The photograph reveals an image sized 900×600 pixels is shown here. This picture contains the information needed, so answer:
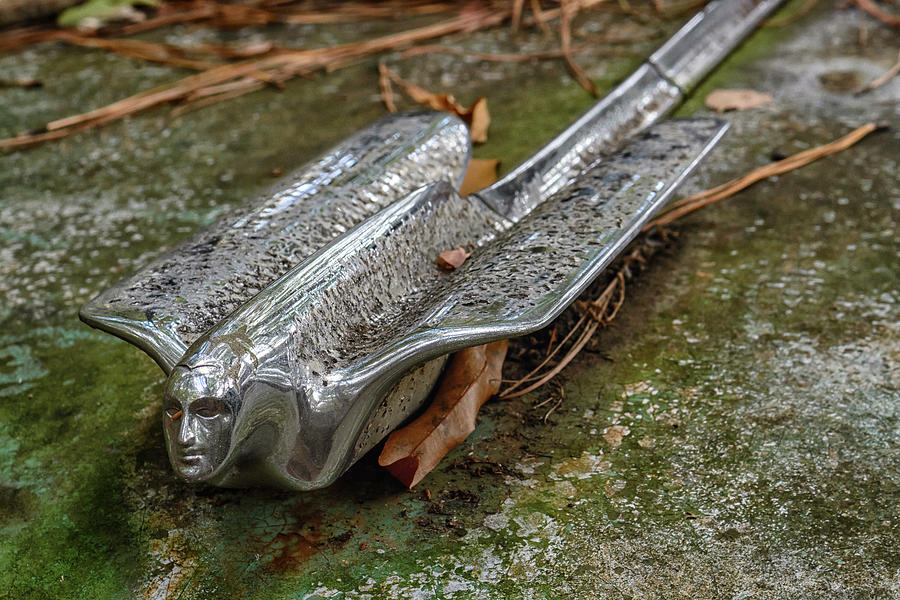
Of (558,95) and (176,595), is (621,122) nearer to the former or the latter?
(558,95)

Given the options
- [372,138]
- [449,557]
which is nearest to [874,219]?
[372,138]

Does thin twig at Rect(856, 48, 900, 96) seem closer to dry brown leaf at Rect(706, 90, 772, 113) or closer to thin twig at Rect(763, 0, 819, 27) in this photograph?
dry brown leaf at Rect(706, 90, 772, 113)

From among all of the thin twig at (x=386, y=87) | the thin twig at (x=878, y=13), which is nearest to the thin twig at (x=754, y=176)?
the thin twig at (x=878, y=13)

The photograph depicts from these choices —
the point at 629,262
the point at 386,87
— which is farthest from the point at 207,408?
the point at 386,87

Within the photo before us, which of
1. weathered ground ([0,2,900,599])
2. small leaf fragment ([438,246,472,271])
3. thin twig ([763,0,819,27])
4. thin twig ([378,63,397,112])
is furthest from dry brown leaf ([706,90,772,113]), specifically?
small leaf fragment ([438,246,472,271])

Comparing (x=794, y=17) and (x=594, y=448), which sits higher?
(x=794, y=17)

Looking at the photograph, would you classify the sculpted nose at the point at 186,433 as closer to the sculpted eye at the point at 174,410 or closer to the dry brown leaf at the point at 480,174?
the sculpted eye at the point at 174,410

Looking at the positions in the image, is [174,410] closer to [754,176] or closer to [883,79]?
[754,176]
